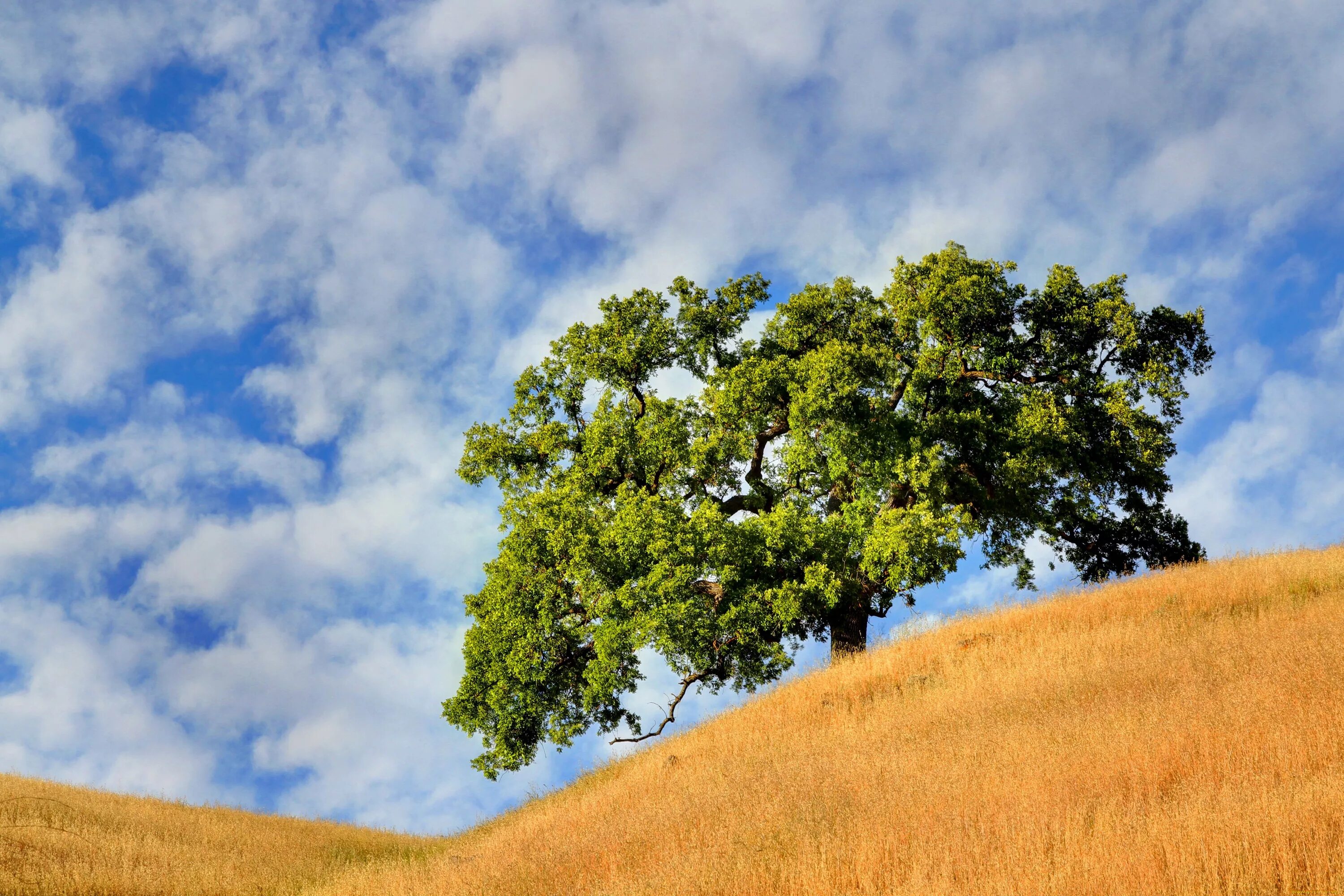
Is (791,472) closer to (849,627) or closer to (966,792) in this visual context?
(849,627)

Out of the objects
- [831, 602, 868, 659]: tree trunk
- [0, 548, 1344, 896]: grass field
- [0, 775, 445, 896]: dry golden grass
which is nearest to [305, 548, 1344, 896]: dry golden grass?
[0, 548, 1344, 896]: grass field

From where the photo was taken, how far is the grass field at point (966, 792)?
7.86 meters

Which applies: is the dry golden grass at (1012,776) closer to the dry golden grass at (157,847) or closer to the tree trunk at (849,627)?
the dry golden grass at (157,847)

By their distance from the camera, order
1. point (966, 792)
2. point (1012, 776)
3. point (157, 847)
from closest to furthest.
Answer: point (966, 792), point (1012, 776), point (157, 847)

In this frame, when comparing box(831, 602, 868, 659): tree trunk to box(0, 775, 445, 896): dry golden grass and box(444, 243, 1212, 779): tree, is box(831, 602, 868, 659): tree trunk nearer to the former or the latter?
box(444, 243, 1212, 779): tree

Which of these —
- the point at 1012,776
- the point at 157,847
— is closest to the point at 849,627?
the point at 1012,776

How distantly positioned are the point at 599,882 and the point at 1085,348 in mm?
19181

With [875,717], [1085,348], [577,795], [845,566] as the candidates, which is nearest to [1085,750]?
[875,717]

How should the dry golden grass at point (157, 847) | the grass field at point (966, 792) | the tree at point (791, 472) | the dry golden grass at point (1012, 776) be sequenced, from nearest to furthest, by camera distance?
1. the dry golden grass at point (1012, 776)
2. the grass field at point (966, 792)
3. the dry golden grass at point (157, 847)
4. the tree at point (791, 472)

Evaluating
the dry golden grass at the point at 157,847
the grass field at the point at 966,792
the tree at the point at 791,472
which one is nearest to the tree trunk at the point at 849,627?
the tree at the point at 791,472

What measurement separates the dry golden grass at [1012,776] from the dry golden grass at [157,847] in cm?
176

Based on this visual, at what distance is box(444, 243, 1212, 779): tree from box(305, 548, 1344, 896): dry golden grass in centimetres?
315

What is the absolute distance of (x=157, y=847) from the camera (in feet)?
47.2

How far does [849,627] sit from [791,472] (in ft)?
13.7
